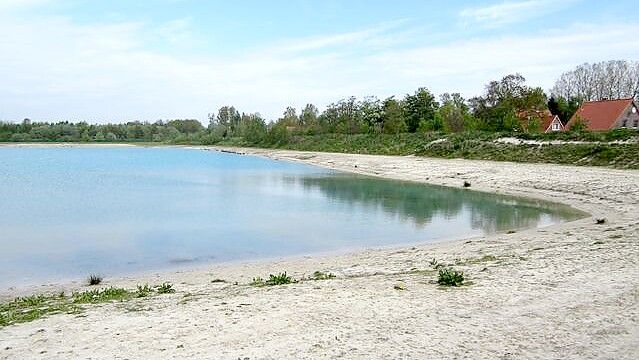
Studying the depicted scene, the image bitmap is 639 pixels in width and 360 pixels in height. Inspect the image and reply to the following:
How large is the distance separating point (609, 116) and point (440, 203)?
4002cm

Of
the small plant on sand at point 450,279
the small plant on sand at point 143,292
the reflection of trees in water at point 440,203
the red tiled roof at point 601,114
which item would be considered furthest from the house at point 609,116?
the small plant on sand at point 143,292

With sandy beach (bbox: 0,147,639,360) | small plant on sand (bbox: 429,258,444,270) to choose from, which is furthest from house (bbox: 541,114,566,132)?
small plant on sand (bbox: 429,258,444,270)

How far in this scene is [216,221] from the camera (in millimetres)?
20219

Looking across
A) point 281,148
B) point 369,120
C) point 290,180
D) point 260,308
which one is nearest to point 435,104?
point 369,120

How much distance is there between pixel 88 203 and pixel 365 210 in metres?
12.7

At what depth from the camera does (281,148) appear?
301 feet

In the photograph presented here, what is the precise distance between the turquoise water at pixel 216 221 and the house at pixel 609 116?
104 ft

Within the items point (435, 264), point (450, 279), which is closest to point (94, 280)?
point (435, 264)

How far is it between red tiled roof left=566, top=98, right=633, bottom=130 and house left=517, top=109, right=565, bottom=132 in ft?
8.74

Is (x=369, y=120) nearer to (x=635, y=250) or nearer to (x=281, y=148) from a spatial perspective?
(x=281, y=148)

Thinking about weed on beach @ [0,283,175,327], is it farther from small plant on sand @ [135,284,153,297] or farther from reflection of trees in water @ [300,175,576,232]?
reflection of trees in water @ [300,175,576,232]

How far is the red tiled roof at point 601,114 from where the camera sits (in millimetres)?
55719

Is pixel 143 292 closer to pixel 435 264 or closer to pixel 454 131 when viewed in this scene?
pixel 435 264

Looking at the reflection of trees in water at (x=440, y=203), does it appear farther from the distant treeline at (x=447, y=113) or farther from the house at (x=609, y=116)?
the house at (x=609, y=116)
